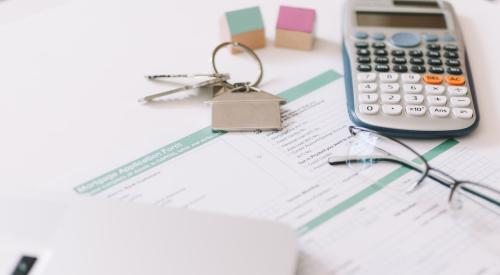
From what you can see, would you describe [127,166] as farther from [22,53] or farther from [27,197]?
[22,53]

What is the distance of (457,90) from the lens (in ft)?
1.91

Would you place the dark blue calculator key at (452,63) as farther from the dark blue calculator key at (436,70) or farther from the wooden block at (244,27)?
the wooden block at (244,27)

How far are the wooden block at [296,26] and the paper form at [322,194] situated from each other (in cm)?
11

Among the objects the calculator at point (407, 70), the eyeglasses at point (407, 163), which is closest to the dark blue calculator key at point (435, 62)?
the calculator at point (407, 70)

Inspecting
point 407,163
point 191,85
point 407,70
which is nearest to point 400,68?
point 407,70

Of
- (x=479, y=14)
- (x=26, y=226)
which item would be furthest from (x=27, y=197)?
(x=479, y=14)

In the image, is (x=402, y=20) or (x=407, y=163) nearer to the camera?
(x=407, y=163)

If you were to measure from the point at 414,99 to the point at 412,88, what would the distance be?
2 centimetres

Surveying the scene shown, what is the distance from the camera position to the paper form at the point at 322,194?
0.47 metres

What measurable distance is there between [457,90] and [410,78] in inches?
1.9

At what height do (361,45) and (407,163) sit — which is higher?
(361,45)

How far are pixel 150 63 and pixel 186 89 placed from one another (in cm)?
7

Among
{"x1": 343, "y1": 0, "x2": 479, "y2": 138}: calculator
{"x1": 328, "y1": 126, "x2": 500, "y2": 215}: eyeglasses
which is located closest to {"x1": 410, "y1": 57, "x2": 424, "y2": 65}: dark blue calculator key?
{"x1": 343, "y1": 0, "x2": 479, "y2": 138}: calculator

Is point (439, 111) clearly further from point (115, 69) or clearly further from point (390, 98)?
point (115, 69)
